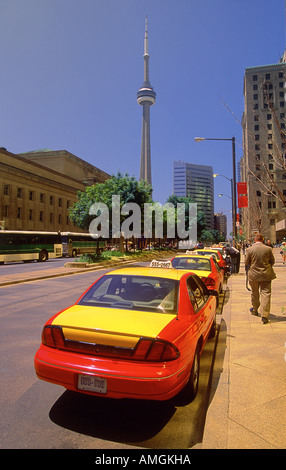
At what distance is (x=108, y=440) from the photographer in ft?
9.86

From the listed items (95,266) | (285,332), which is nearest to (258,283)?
(285,332)

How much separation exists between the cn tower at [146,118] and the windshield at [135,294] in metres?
144

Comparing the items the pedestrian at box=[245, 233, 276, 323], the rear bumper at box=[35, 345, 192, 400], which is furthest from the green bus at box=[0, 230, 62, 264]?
the rear bumper at box=[35, 345, 192, 400]

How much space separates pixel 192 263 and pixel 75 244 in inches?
1418

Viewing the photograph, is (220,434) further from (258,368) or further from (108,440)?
(258,368)

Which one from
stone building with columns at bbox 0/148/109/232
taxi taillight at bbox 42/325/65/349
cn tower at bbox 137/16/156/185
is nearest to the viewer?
taxi taillight at bbox 42/325/65/349

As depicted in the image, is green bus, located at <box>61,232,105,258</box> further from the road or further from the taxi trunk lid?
the taxi trunk lid

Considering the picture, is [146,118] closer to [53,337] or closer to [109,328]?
[53,337]

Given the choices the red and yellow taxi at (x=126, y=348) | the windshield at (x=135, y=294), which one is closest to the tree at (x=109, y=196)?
the windshield at (x=135, y=294)

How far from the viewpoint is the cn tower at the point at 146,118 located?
146125 mm

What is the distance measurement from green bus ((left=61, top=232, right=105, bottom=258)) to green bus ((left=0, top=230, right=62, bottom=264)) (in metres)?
2.50

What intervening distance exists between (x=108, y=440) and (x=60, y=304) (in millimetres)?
7044

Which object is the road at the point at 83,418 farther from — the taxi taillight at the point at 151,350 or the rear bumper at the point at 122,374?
the taxi taillight at the point at 151,350

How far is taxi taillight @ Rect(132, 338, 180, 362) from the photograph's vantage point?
312cm
